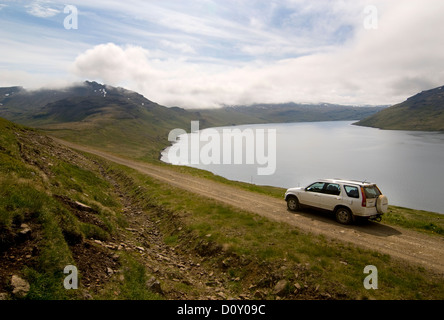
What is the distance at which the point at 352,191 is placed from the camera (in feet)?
58.0

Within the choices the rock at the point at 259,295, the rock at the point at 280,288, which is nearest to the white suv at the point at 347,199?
the rock at the point at 280,288

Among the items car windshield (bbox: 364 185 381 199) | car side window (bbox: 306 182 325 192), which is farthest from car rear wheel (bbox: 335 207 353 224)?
car side window (bbox: 306 182 325 192)

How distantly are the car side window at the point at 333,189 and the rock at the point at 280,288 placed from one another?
31.1ft

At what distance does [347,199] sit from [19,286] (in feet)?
59.4

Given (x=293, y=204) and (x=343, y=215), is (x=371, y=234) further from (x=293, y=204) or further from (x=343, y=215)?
(x=293, y=204)

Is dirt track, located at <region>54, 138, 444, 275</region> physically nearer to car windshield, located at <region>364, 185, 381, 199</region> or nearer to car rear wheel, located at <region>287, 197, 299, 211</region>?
car rear wheel, located at <region>287, 197, 299, 211</region>

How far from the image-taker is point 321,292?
10648 millimetres

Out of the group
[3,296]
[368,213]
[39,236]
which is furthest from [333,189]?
[3,296]

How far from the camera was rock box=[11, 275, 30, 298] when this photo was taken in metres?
7.35

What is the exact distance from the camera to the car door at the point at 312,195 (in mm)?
19797

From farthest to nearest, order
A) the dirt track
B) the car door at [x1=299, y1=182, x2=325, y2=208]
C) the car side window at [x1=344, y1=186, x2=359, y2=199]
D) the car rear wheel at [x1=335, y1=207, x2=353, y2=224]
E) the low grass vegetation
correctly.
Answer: the car door at [x1=299, y1=182, x2=325, y2=208] < the car rear wheel at [x1=335, y1=207, x2=353, y2=224] < the car side window at [x1=344, y1=186, x2=359, y2=199] < the dirt track < the low grass vegetation

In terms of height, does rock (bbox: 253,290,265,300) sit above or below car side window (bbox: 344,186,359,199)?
below
